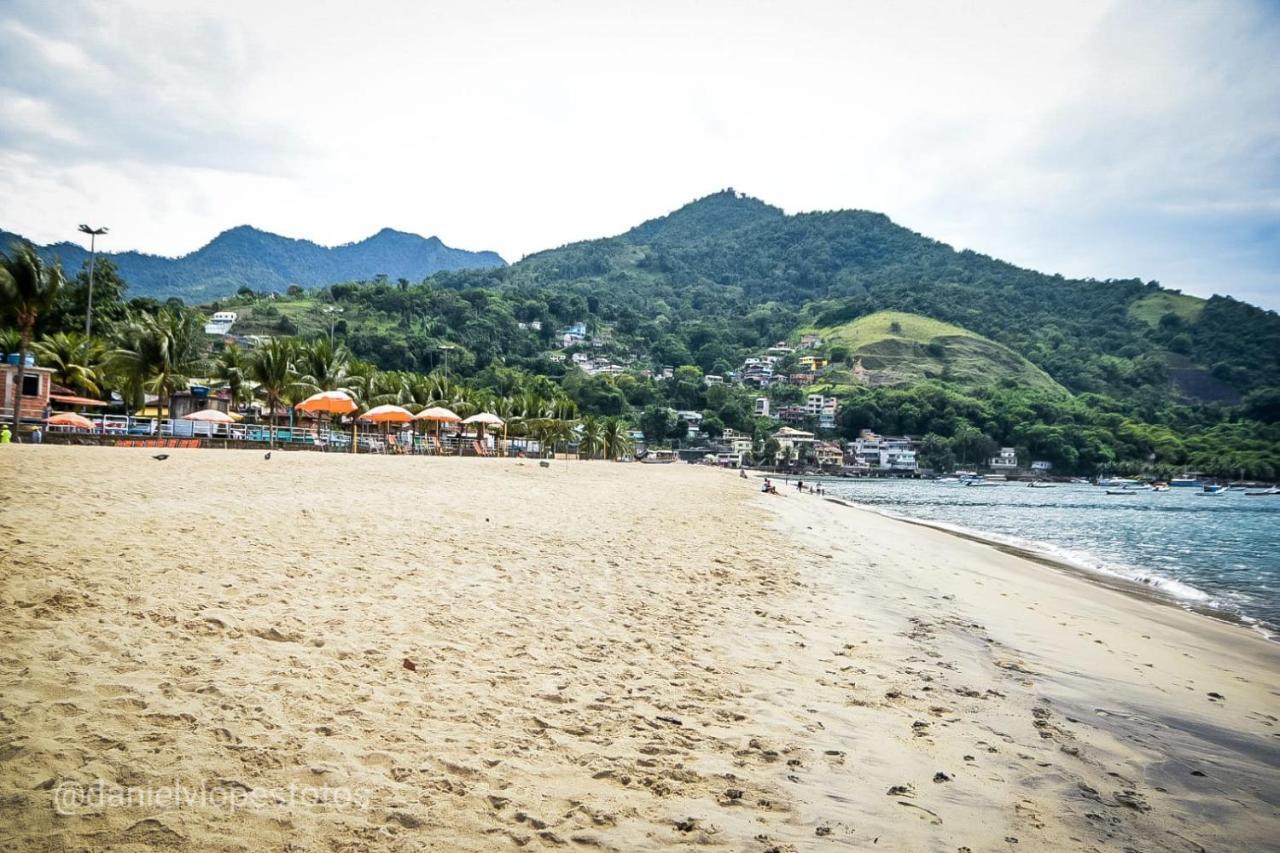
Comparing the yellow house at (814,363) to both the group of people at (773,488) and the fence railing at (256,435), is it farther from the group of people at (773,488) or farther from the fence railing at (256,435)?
the fence railing at (256,435)

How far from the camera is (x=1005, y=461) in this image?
133 metres

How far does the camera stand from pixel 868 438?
5733 inches

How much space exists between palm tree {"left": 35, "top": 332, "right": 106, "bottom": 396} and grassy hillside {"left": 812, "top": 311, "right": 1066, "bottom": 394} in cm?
15913

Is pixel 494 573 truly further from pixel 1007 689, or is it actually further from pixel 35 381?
pixel 35 381

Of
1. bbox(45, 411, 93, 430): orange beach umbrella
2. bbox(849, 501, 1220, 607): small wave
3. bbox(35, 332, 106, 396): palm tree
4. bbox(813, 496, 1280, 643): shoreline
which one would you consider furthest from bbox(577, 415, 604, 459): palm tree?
bbox(813, 496, 1280, 643): shoreline

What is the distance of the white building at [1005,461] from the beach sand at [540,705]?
139934mm

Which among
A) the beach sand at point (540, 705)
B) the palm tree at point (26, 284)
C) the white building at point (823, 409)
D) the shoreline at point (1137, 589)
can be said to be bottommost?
the shoreline at point (1137, 589)

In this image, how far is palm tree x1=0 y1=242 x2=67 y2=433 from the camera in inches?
1062

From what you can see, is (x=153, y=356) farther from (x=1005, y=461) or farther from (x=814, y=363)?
(x=814, y=363)

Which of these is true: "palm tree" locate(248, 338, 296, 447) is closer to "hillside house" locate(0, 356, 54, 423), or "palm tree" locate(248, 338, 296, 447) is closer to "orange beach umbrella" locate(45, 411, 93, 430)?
"orange beach umbrella" locate(45, 411, 93, 430)

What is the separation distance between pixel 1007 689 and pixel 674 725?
3738mm

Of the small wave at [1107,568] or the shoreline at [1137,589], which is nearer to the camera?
the shoreline at [1137,589]

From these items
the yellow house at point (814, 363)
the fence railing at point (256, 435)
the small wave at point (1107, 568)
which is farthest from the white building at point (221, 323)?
the yellow house at point (814, 363)

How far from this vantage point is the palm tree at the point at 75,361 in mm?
38125
